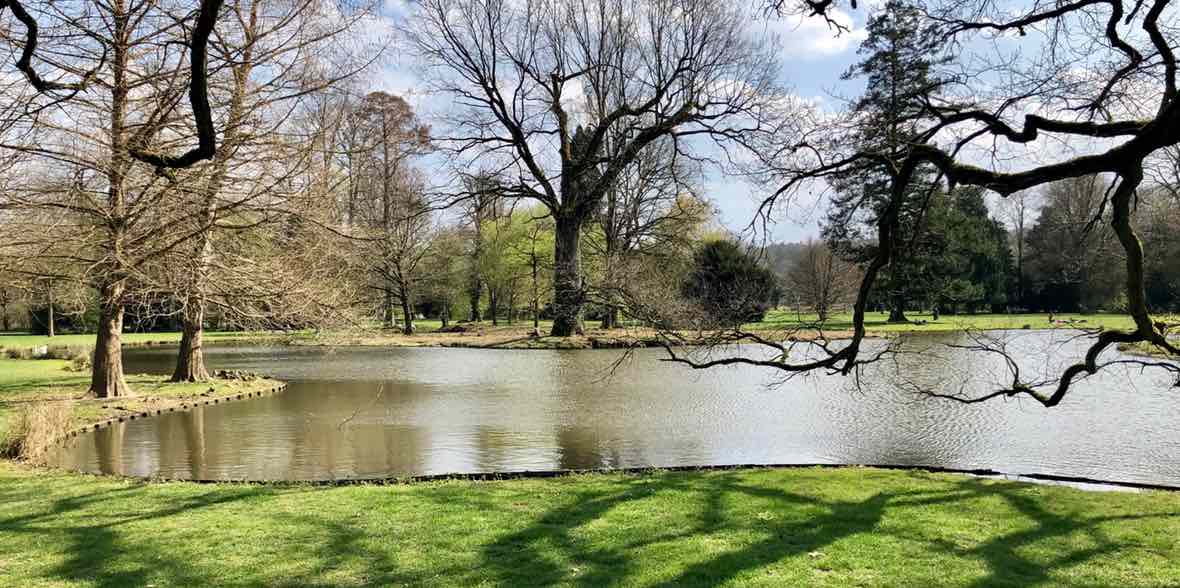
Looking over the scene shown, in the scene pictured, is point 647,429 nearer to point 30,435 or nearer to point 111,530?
point 111,530

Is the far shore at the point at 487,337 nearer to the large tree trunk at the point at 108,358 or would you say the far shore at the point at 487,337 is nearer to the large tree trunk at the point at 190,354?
the large tree trunk at the point at 190,354

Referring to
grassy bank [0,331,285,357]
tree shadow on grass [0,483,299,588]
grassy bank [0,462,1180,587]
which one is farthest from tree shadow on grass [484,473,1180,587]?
grassy bank [0,331,285,357]

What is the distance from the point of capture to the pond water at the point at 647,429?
9570 mm

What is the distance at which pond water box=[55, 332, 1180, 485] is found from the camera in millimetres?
9570

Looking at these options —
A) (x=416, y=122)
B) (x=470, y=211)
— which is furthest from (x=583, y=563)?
(x=416, y=122)

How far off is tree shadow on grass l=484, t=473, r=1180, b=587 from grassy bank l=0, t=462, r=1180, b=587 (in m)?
0.02

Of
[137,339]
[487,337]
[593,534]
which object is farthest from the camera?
[137,339]

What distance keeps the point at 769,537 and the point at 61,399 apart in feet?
43.5

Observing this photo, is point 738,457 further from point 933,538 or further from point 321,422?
point 321,422

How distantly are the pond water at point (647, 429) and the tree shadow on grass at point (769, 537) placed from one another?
2266 millimetres

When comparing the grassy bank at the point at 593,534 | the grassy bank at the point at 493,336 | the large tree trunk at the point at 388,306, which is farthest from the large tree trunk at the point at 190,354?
the large tree trunk at the point at 388,306

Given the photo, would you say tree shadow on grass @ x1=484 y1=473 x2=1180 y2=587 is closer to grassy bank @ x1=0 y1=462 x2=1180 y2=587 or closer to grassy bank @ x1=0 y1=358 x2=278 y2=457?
grassy bank @ x1=0 y1=462 x2=1180 y2=587

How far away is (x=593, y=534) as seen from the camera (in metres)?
5.68

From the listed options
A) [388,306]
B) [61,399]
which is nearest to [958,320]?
[388,306]
